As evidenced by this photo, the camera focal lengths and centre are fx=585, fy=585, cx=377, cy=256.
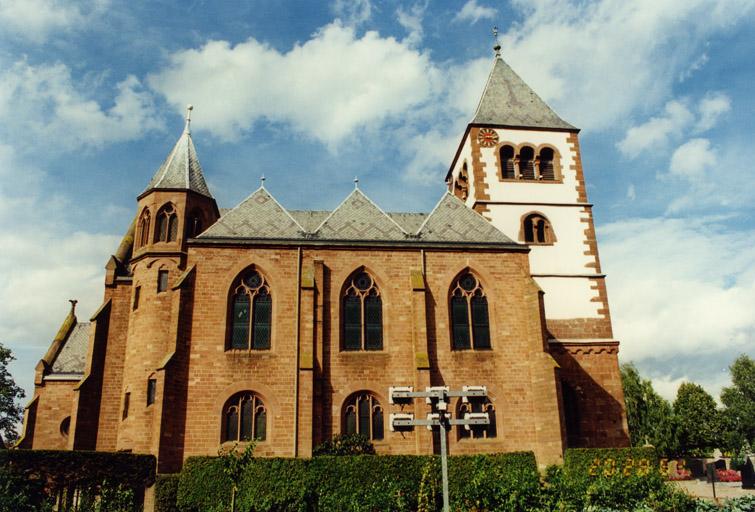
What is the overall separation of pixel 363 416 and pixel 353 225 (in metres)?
9.08

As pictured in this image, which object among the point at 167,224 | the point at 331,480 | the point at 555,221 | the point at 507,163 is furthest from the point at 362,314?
the point at 507,163

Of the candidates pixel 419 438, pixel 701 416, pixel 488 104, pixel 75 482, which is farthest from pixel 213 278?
pixel 701 416

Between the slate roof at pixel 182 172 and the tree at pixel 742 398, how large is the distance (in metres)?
69.4

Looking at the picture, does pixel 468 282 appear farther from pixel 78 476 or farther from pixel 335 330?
pixel 78 476

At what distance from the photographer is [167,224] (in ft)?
93.0

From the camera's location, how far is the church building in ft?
78.3

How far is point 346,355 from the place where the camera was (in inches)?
987

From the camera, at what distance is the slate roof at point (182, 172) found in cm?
2915

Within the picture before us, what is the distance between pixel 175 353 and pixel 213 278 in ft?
12.1

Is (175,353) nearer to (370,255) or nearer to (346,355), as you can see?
(346,355)

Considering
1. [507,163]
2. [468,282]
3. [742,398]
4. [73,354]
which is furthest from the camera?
[742,398]

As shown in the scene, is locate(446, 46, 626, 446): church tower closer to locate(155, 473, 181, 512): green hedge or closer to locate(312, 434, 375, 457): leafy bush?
locate(312, 434, 375, 457): leafy bush

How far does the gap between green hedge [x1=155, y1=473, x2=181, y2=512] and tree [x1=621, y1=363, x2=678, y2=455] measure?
4692 centimetres

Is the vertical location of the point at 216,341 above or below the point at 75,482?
above
